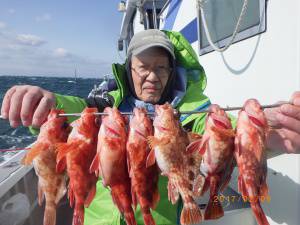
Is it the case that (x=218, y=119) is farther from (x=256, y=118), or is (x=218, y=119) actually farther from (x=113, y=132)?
(x=113, y=132)

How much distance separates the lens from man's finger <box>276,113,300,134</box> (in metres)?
2.17

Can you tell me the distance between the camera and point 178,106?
329cm

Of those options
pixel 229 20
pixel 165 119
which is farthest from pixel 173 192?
pixel 229 20

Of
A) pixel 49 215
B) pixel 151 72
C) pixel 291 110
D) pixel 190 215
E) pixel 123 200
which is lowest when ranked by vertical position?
pixel 49 215

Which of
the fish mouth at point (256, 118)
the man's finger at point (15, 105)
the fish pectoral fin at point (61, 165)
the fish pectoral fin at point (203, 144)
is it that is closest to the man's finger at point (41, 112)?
the man's finger at point (15, 105)

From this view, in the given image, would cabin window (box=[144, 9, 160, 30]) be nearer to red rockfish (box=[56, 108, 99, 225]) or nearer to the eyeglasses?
the eyeglasses

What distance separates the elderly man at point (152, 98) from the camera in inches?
90.3

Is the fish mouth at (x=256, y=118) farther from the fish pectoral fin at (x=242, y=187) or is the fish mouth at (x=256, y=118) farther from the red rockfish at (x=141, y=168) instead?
the red rockfish at (x=141, y=168)

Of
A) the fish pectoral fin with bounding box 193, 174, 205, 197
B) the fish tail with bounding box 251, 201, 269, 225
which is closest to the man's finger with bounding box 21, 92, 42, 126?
the fish pectoral fin with bounding box 193, 174, 205, 197

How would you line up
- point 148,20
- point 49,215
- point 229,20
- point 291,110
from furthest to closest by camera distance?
point 148,20
point 229,20
point 49,215
point 291,110

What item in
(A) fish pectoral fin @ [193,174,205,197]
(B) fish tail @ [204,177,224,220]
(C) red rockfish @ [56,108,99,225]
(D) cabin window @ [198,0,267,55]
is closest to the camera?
(C) red rockfish @ [56,108,99,225]

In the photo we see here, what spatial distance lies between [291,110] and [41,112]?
6.44 ft

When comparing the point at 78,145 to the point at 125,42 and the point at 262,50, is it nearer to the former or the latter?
the point at 262,50

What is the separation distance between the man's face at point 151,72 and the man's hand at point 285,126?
1.25 m
